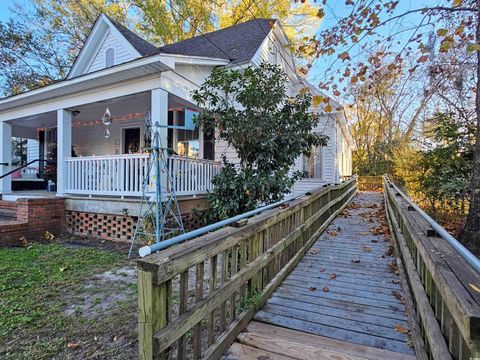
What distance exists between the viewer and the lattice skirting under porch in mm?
6417

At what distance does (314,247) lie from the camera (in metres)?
5.33

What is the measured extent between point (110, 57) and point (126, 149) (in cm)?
325

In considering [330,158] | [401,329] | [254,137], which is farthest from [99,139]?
[401,329]

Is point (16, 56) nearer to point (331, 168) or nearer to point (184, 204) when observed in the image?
point (184, 204)

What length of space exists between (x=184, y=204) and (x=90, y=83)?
363 centimetres

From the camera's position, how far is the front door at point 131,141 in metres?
10.7

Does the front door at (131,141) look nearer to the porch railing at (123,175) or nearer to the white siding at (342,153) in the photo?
the porch railing at (123,175)

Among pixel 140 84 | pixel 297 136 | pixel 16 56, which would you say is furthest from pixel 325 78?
pixel 16 56

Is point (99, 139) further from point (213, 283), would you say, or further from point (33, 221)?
point (213, 283)

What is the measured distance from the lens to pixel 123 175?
6.43m

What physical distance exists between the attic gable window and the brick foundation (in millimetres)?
5041

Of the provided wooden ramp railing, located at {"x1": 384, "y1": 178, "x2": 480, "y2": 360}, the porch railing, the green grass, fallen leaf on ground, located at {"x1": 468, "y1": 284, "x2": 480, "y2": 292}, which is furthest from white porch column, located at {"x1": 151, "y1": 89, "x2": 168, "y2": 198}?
fallen leaf on ground, located at {"x1": 468, "y1": 284, "x2": 480, "y2": 292}

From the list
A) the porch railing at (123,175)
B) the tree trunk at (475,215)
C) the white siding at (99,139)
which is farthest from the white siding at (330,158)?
the white siding at (99,139)

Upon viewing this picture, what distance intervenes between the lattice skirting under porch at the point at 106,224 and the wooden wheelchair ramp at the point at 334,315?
3.23 meters
